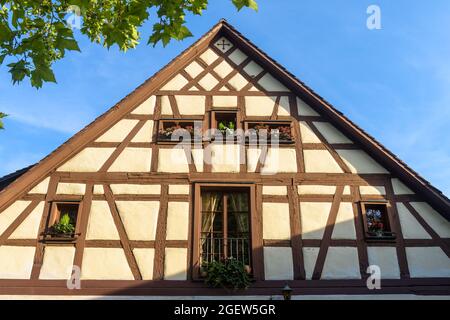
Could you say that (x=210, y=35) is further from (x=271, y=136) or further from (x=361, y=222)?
(x=361, y=222)

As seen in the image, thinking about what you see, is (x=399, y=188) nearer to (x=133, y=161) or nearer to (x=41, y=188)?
(x=133, y=161)

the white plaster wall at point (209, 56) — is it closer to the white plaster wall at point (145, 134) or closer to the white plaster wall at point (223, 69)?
the white plaster wall at point (223, 69)

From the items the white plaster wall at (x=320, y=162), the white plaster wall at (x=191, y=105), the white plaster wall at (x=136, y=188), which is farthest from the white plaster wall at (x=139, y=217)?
the white plaster wall at (x=320, y=162)

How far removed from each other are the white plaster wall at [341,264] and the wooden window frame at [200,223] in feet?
3.69

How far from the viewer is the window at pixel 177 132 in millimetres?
8414

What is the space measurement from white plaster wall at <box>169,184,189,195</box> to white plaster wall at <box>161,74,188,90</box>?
246cm

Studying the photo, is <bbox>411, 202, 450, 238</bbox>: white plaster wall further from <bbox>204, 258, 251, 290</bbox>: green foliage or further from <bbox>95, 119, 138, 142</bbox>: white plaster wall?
<bbox>95, 119, 138, 142</bbox>: white plaster wall

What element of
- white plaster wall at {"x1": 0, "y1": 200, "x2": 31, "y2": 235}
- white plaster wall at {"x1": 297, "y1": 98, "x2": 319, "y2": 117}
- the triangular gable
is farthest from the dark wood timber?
white plaster wall at {"x1": 0, "y1": 200, "x2": 31, "y2": 235}

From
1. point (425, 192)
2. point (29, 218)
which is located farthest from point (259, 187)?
point (29, 218)

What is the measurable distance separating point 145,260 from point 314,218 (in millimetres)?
3031

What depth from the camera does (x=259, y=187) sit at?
7895 mm

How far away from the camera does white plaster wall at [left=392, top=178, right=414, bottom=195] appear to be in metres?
7.86

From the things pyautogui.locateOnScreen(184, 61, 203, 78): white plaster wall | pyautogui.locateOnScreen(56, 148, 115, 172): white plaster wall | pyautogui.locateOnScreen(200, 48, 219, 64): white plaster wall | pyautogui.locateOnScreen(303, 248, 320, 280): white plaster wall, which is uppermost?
pyautogui.locateOnScreen(200, 48, 219, 64): white plaster wall
